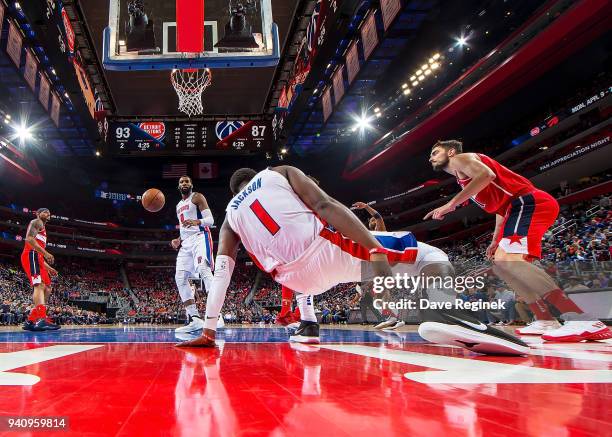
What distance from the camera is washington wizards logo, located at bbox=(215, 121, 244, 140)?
12391 millimetres

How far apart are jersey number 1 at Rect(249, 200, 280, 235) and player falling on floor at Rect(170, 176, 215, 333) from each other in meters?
2.80

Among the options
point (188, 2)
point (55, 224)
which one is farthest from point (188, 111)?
point (55, 224)

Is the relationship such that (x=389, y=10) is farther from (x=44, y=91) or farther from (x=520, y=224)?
(x=44, y=91)

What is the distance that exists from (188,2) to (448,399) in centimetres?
667

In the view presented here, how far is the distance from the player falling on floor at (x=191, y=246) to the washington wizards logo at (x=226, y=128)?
278 inches

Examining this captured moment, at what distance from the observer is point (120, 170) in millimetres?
29516

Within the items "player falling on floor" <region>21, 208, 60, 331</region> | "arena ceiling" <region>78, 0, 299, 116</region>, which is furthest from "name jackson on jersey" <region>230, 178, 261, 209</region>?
"arena ceiling" <region>78, 0, 299, 116</region>

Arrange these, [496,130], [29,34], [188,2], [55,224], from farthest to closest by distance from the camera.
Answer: [55,224] < [496,130] < [29,34] < [188,2]

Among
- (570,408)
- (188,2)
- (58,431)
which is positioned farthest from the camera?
(188,2)

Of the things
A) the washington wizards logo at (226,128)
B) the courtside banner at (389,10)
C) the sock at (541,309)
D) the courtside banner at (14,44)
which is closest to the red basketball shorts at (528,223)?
the sock at (541,309)

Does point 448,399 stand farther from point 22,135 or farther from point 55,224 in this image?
point 55,224

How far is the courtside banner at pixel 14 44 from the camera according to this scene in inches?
370

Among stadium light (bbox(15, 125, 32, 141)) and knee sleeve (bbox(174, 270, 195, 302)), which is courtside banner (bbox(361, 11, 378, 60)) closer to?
knee sleeve (bbox(174, 270, 195, 302))

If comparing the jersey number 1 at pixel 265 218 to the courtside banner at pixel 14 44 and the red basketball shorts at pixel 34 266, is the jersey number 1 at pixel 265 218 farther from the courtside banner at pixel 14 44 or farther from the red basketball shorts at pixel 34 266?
the courtside banner at pixel 14 44
